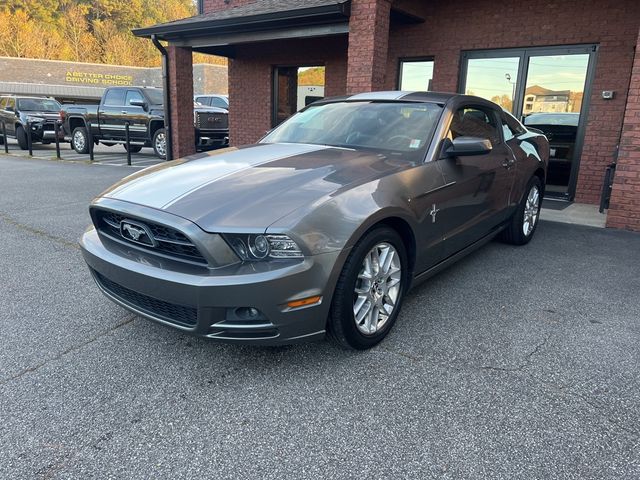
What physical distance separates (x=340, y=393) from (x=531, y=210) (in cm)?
389

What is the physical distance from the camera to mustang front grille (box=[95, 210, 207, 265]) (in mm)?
2532

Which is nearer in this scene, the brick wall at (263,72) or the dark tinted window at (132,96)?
the brick wall at (263,72)

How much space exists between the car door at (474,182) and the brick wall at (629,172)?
248cm

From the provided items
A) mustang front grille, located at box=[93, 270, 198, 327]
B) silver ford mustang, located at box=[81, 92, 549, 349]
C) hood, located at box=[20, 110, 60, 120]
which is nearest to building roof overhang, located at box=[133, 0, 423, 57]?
silver ford mustang, located at box=[81, 92, 549, 349]

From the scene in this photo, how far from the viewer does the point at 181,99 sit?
1127 centimetres

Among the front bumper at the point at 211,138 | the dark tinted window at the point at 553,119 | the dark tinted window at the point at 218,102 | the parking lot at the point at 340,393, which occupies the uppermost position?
the dark tinted window at the point at 218,102

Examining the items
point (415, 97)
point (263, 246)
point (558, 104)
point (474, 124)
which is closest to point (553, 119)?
point (558, 104)

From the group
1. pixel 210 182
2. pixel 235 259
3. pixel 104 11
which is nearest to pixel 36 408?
pixel 235 259

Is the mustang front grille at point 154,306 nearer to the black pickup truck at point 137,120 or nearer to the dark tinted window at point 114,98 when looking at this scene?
the black pickup truck at point 137,120

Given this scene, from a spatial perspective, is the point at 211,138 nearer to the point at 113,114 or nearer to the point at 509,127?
the point at 113,114

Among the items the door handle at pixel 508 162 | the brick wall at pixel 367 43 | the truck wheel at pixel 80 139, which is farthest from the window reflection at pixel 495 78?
the truck wheel at pixel 80 139

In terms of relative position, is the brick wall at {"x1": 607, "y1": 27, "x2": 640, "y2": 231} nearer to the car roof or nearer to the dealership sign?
the car roof

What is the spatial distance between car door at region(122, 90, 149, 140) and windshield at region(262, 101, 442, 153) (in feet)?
36.0

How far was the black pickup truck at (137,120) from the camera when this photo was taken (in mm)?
13289
